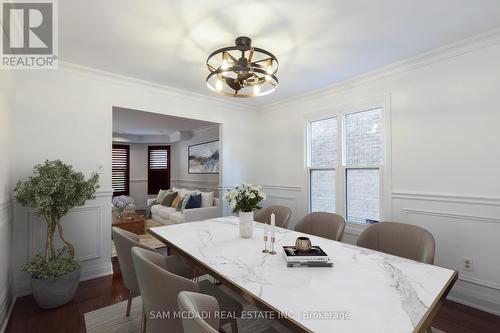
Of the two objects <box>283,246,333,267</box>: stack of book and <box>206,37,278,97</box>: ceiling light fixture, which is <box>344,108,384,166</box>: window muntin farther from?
<box>283,246,333,267</box>: stack of book

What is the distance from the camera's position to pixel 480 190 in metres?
2.28

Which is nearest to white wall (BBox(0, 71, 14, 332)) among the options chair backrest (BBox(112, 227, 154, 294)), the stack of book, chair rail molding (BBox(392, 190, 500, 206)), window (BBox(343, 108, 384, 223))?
chair backrest (BBox(112, 227, 154, 294))

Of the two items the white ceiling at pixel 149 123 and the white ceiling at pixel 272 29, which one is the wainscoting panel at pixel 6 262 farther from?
the white ceiling at pixel 149 123

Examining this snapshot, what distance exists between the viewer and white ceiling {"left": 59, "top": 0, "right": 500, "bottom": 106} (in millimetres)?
1853

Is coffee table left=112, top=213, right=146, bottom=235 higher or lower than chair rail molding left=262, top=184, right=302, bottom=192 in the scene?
lower

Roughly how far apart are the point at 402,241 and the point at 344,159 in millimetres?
1661

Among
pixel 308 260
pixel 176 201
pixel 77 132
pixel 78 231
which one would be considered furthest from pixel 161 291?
pixel 176 201

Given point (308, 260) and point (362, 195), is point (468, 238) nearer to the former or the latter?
point (362, 195)

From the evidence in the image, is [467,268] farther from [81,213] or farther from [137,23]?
[81,213]

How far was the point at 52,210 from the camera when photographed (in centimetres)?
236

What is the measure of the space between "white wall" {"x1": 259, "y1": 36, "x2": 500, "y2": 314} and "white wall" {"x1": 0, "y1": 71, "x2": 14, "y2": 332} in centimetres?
373

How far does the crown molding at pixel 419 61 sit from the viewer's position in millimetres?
2252

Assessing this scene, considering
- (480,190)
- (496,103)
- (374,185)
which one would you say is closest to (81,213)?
(374,185)

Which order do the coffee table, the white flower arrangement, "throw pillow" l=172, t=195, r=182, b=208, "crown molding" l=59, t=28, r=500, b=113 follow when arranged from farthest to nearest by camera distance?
"throw pillow" l=172, t=195, r=182, b=208 → the coffee table → "crown molding" l=59, t=28, r=500, b=113 → the white flower arrangement
